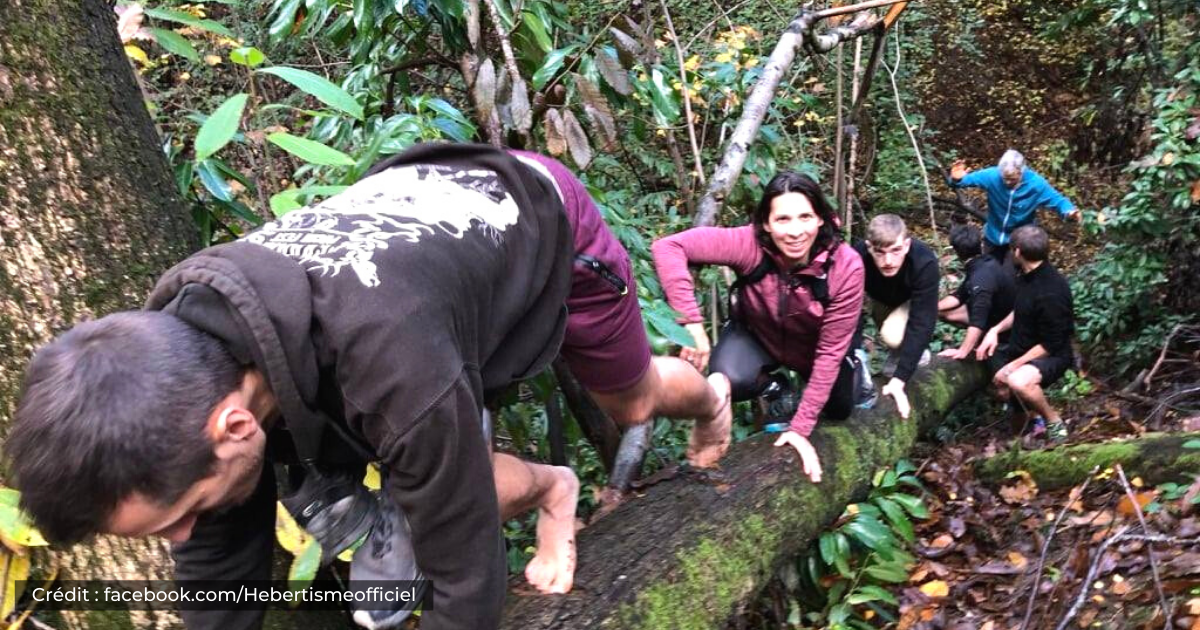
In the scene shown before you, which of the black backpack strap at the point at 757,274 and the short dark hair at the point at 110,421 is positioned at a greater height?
the short dark hair at the point at 110,421

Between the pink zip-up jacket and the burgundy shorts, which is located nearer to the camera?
the burgundy shorts

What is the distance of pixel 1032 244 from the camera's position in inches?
207

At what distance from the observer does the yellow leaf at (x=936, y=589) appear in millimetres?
3047

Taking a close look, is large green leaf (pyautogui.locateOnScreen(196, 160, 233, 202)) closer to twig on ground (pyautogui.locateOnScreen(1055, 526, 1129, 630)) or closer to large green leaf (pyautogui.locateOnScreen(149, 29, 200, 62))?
large green leaf (pyautogui.locateOnScreen(149, 29, 200, 62))

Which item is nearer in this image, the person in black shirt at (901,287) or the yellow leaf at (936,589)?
the yellow leaf at (936,589)

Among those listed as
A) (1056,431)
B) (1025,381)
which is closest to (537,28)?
(1025,381)

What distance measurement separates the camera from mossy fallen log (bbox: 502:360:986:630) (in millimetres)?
2256

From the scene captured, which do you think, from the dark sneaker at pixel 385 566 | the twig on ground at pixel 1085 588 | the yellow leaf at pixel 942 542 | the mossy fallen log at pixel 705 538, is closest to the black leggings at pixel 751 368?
the mossy fallen log at pixel 705 538

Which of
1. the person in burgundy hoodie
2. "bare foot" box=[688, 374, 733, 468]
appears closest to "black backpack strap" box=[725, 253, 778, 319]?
the person in burgundy hoodie

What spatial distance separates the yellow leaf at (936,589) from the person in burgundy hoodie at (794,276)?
0.57 meters

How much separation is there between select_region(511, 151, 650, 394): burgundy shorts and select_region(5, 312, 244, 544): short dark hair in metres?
1.06

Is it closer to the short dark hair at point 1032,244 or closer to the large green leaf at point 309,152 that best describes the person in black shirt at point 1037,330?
the short dark hair at point 1032,244

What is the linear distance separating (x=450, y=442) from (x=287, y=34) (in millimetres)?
2430

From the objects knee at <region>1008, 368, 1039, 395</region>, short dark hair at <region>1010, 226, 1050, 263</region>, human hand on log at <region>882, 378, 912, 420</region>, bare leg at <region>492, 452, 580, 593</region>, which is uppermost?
short dark hair at <region>1010, 226, 1050, 263</region>
